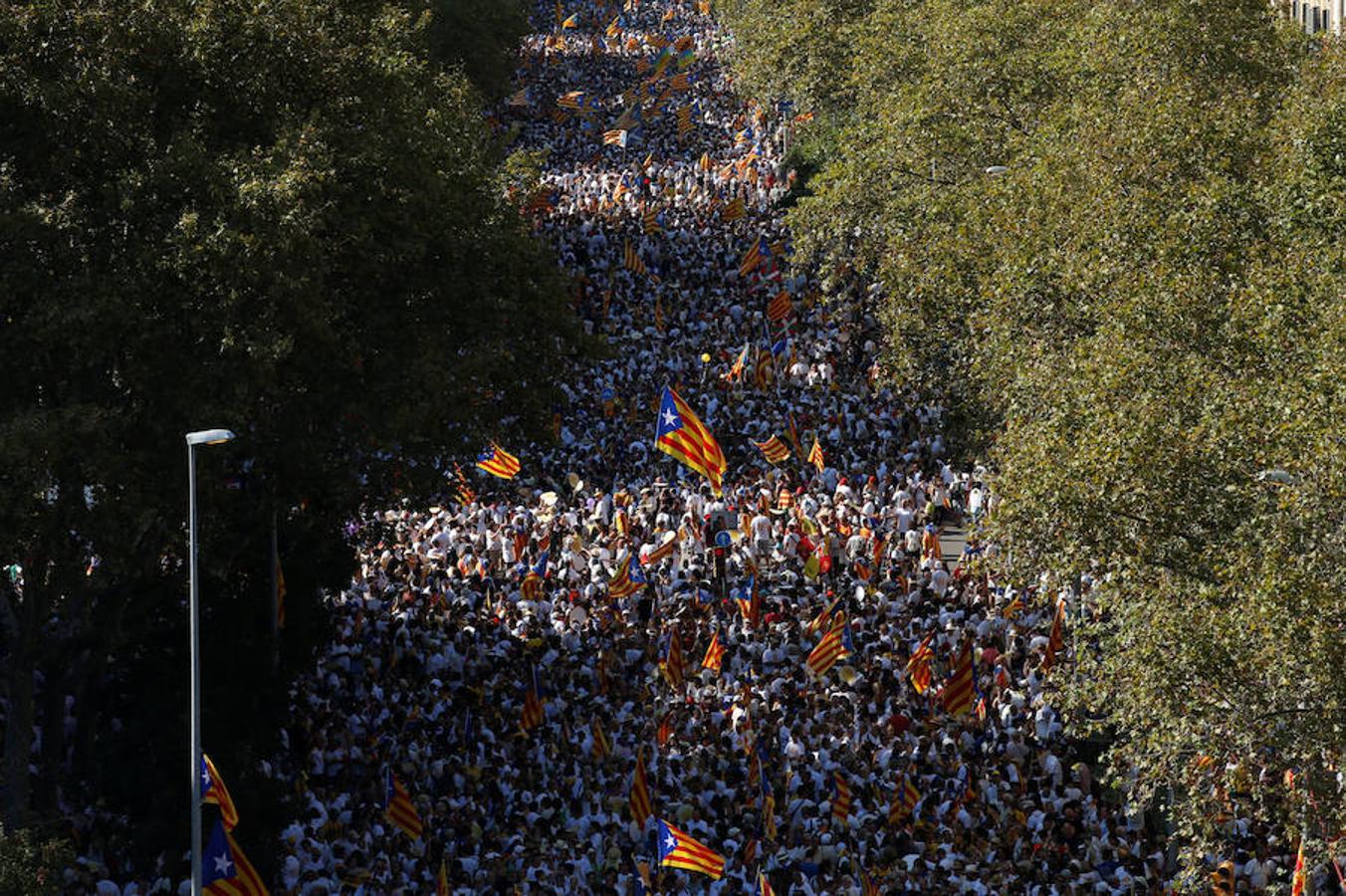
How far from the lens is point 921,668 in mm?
32906

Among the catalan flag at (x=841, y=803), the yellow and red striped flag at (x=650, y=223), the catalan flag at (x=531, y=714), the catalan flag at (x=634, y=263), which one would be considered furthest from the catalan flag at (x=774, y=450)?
the yellow and red striped flag at (x=650, y=223)

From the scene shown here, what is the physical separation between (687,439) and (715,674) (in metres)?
6.73

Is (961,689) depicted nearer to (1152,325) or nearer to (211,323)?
(1152,325)

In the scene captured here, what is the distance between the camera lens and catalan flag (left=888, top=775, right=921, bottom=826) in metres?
29.3

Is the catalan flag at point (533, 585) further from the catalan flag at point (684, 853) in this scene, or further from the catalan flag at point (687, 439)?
the catalan flag at point (684, 853)

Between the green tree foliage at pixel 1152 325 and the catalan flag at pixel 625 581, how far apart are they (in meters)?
6.65

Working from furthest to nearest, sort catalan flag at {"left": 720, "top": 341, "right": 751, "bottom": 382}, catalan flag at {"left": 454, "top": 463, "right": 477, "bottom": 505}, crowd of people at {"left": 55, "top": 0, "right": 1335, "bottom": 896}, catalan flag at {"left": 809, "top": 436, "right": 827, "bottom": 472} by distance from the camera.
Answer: catalan flag at {"left": 720, "top": 341, "right": 751, "bottom": 382}, catalan flag at {"left": 809, "top": 436, "right": 827, "bottom": 472}, catalan flag at {"left": 454, "top": 463, "right": 477, "bottom": 505}, crowd of people at {"left": 55, "top": 0, "right": 1335, "bottom": 896}

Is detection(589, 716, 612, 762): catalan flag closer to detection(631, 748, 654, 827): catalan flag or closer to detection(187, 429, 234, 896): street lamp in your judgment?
detection(631, 748, 654, 827): catalan flag

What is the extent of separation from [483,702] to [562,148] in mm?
50642

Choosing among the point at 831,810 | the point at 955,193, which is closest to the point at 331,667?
the point at 831,810

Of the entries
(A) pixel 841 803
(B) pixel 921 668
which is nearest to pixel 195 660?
(A) pixel 841 803

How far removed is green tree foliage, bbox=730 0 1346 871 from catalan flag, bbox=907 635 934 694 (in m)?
2.64

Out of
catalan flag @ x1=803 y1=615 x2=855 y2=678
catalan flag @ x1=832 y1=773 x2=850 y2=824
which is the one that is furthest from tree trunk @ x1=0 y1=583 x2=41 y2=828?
catalan flag @ x1=803 y1=615 x2=855 y2=678

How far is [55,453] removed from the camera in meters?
26.5
